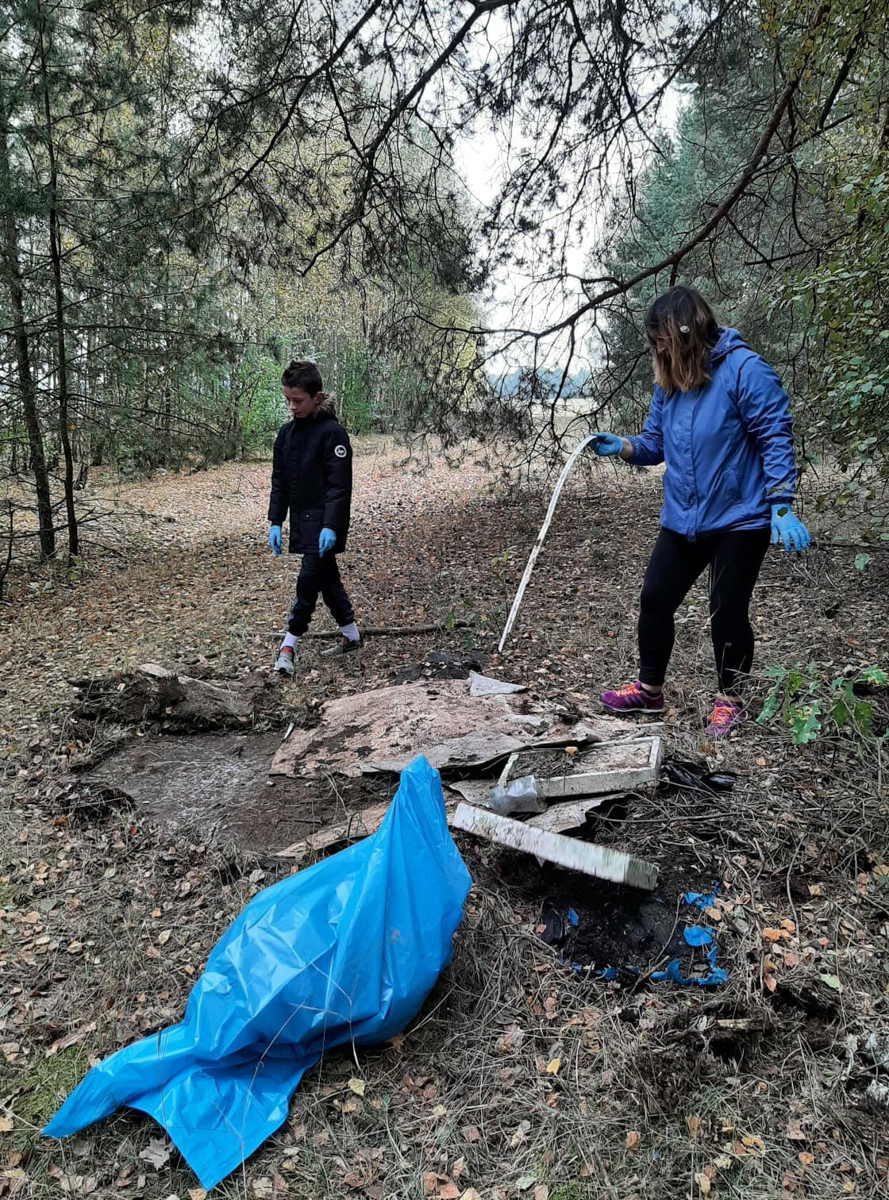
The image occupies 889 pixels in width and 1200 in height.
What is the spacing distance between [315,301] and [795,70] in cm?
1520

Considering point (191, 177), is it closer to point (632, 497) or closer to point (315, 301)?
point (632, 497)

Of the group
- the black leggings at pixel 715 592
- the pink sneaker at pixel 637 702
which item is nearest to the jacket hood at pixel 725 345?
the black leggings at pixel 715 592

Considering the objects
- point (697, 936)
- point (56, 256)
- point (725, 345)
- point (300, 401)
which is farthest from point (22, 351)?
point (697, 936)

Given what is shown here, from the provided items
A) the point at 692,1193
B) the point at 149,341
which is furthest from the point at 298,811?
the point at 149,341

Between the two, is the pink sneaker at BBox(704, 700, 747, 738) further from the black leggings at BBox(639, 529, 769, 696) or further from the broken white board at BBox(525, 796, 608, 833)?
the broken white board at BBox(525, 796, 608, 833)

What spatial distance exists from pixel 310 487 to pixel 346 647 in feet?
3.56

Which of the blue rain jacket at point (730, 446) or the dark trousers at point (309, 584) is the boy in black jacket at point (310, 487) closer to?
the dark trousers at point (309, 584)

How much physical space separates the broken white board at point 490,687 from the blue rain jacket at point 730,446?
1192mm

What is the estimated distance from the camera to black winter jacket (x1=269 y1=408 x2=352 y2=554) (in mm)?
4199

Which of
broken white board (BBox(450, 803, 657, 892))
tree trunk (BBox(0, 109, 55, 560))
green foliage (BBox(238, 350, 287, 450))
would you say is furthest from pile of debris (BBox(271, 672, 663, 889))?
green foliage (BBox(238, 350, 287, 450))

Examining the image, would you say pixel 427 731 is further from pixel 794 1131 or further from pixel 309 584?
pixel 794 1131

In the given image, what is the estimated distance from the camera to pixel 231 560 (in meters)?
8.39

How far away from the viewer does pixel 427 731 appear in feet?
10.3

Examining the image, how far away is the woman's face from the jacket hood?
228 centimetres
